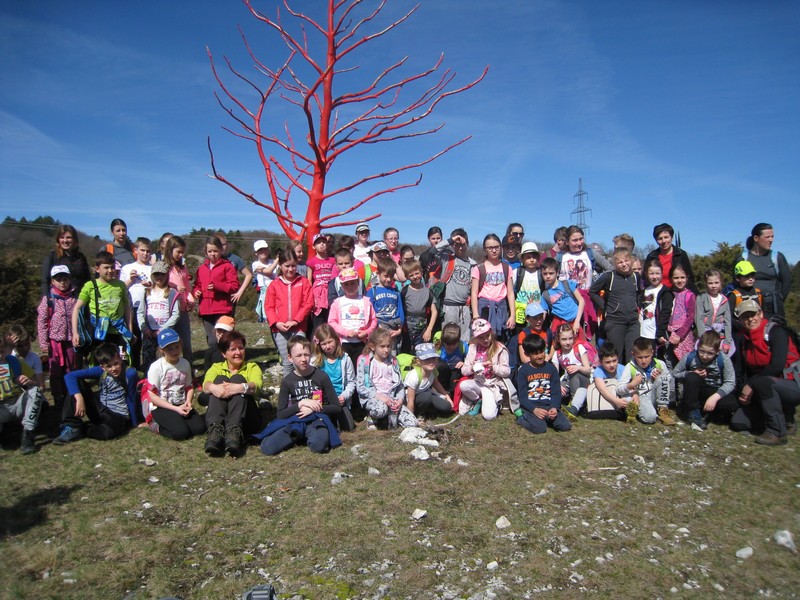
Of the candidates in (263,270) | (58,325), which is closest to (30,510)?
(58,325)

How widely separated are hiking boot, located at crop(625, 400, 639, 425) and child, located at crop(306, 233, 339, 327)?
3996 millimetres

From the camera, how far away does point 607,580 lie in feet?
10.3

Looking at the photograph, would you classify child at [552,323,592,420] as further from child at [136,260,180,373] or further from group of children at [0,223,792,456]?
child at [136,260,180,373]

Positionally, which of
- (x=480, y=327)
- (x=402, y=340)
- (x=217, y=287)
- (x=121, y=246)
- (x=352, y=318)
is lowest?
(x=402, y=340)

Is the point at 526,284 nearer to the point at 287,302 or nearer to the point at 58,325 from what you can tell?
the point at 287,302

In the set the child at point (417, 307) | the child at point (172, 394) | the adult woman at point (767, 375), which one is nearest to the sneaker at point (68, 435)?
the child at point (172, 394)

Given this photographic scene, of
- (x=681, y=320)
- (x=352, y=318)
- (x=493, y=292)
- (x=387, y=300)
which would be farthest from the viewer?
(x=493, y=292)

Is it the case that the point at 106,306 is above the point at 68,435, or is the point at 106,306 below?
above

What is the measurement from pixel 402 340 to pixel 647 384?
124 inches

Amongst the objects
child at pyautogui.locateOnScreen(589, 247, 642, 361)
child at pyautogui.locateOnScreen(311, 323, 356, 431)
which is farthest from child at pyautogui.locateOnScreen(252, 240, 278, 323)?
child at pyautogui.locateOnScreen(589, 247, 642, 361)

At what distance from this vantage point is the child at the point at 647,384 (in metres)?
6.12

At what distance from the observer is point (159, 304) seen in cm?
696

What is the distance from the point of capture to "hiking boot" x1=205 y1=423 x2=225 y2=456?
16.7 feet

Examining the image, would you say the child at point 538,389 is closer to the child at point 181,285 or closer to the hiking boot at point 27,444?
the child at point 181,285
